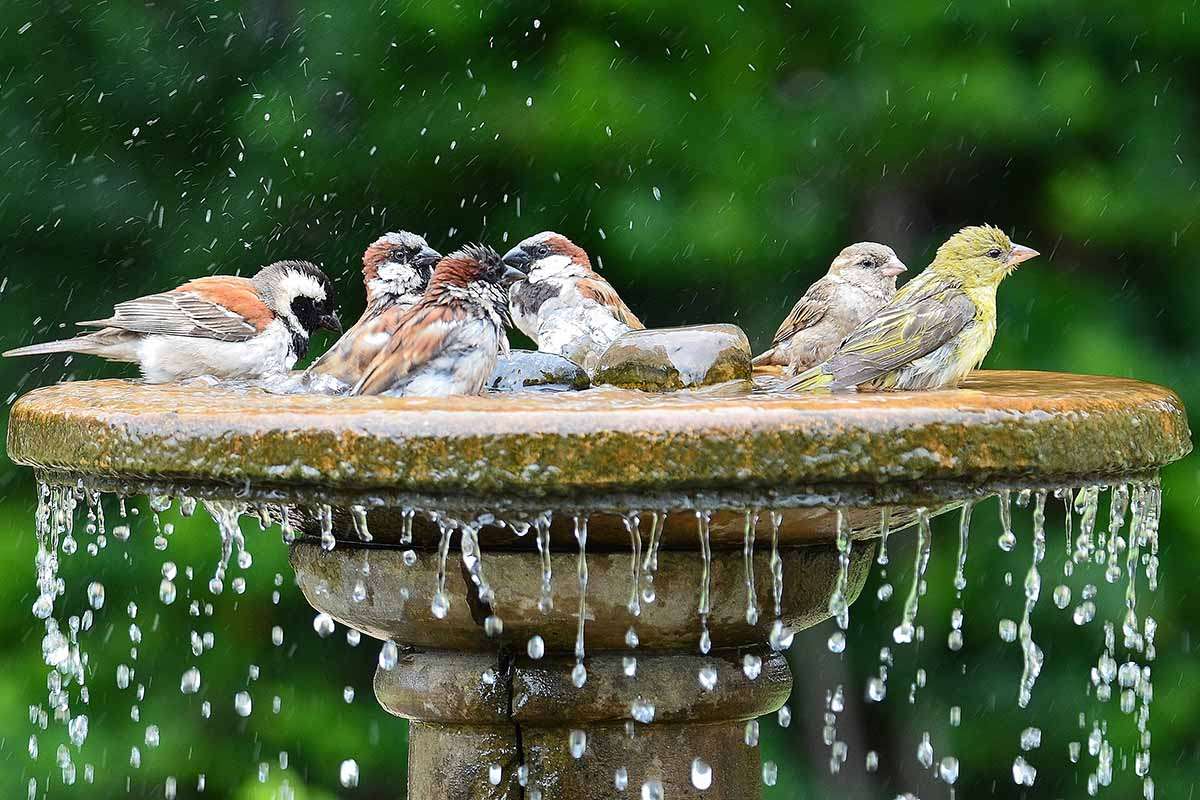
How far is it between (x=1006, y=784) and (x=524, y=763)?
3033mm

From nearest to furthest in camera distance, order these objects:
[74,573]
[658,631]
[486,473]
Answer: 1. [486,473]
2. [658,631]
3. [74,573]

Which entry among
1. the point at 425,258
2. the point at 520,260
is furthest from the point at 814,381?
the point at 520,260

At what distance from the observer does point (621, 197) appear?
216 inches

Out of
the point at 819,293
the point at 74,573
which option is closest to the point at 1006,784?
the point at 819,293

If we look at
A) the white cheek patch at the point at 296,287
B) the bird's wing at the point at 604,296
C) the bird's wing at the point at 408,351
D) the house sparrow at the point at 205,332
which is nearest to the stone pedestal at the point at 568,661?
the bird's wing at the point at 408,351

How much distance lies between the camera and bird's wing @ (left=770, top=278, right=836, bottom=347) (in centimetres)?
419

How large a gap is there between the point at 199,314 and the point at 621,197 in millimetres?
1711

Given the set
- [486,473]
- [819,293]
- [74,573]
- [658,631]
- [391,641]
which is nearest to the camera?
[486,473]

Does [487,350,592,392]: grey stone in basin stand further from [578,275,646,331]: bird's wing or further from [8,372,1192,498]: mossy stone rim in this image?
[578,275,646,331]: bird's wing

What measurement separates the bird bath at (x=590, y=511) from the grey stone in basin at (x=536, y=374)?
0.36 m

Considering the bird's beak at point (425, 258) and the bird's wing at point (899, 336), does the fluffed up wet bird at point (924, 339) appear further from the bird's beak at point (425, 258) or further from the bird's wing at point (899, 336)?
the bird's beak at point (425, 258)

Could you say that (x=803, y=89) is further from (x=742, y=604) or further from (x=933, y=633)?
(x=742, y=604)

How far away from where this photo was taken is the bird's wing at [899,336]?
11.1 ft

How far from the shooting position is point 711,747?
3066mm
